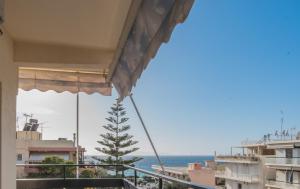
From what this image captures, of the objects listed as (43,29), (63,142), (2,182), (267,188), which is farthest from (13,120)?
(267,188)

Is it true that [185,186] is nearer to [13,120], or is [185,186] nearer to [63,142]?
[13,120]

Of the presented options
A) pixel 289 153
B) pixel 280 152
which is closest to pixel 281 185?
pixel 280 152

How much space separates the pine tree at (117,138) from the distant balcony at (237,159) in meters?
8.93

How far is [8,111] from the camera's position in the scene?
8.21ft

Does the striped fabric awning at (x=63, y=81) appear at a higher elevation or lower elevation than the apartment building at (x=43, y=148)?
higher

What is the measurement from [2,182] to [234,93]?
2667 centimetres

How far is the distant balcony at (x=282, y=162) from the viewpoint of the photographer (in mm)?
16797

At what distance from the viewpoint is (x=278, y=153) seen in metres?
19.1

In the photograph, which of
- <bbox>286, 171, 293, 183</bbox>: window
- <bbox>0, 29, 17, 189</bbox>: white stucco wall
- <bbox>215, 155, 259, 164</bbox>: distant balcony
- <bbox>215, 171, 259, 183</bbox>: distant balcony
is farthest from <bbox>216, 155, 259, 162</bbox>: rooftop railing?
<bbox>0, 29, 17, 189</bbox>: white stucco wall

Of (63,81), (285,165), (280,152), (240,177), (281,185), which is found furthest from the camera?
(240,177)

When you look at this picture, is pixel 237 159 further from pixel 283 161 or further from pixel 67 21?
pixel 67 21

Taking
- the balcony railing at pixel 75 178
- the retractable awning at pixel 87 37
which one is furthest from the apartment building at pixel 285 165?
the retractable awning at pixel 87 37

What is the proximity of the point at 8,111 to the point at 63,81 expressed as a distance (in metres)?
0.90

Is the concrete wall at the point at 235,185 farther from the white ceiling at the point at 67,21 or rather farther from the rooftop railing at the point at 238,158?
the white ceiling at the point at 67,21
